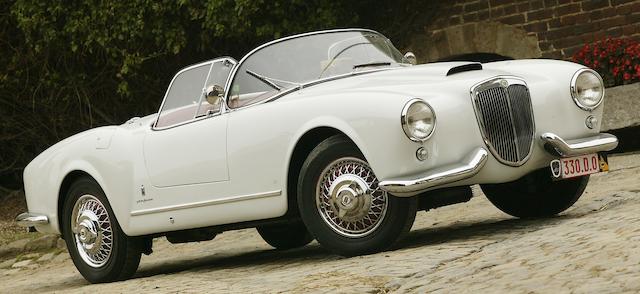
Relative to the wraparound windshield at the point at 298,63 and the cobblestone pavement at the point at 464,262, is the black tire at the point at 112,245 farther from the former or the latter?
the wraparound windshield at the point at 298,63

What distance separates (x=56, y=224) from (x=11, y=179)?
32.9ft

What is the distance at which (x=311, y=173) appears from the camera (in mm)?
7191

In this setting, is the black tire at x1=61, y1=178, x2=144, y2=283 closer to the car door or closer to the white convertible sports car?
the white convertible sports car

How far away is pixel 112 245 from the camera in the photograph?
8719 millimetres

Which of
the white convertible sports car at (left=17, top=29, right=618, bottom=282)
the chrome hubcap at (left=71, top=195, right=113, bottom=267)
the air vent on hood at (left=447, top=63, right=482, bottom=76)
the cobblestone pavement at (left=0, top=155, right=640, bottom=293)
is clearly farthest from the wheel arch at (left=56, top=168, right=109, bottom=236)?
the air vent on hood at (left=447, top=63, right=482, bottom=76)

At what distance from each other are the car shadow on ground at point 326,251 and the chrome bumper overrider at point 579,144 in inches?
19.5

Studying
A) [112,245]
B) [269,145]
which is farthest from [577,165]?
[112,245]

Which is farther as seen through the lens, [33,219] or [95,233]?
[33,219]

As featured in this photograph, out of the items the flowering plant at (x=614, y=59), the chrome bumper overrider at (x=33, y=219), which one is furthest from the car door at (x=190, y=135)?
the flowering plant at (x=614, y=59)

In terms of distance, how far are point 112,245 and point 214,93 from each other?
1.51m

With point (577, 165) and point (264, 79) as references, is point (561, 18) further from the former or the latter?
point (577, 165)

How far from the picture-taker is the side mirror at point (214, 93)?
7.91 meters

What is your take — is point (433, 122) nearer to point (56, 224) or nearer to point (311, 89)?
point (311, 89)

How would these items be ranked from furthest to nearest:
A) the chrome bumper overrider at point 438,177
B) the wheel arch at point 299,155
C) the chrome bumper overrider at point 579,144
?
the wheel arch at point 299,155 < the chrome bumper overrider at point 579,144 < the chrome bumper overrider at point 438,177
